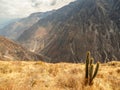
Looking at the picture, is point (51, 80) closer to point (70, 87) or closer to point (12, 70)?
point (70, 87)

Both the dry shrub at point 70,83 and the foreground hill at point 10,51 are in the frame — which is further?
the foreground hill at point 10,51

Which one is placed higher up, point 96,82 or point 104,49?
point 104,49

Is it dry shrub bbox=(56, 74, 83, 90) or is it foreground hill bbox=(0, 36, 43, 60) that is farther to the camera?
foreground hill bbox=(0, 36, 43, 60)

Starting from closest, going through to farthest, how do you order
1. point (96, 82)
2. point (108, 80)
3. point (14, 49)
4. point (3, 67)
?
point (96, 82)
point (108, 80)
point (3, 67)
point (14, 49)

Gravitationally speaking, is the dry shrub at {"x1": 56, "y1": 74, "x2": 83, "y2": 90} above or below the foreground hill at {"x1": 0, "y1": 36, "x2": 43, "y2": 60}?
below

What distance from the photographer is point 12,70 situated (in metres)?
12.6

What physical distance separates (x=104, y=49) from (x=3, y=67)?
190 metres

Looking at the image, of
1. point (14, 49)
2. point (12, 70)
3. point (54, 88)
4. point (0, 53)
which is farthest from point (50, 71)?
point (14, 49)

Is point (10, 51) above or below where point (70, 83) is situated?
above

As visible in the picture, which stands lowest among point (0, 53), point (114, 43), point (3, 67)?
point (3, 67)

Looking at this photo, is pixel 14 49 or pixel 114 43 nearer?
pixel 14 49

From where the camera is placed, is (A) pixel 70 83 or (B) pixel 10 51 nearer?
(A) pixel 70 83

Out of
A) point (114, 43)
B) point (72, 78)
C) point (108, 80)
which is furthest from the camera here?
point (114, 43)

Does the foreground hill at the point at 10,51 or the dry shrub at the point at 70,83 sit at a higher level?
the foreground hill at the point at 10,51
